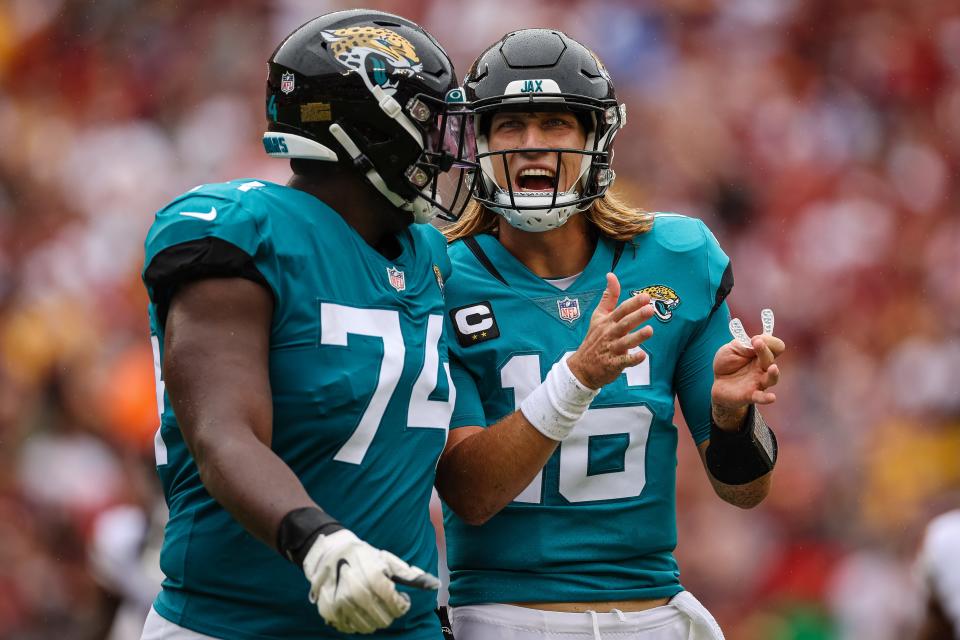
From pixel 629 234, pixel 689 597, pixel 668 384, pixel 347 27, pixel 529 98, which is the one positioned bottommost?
pixel 689 597

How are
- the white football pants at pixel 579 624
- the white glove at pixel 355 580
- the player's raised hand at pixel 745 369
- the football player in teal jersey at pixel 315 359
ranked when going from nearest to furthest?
the white glove at pixel 355 580, the football player in teal jersey at pixel 315 359, the player's raised hand at pixel 745 369, the white football pants at pixel 579 624

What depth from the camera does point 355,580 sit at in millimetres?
2041

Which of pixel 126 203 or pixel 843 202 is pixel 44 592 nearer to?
pixel 126 203

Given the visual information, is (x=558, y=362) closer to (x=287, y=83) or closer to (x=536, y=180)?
(x=536, y=180)

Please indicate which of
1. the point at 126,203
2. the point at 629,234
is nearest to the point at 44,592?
the point at 126,203

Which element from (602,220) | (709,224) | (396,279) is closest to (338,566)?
(396,279)

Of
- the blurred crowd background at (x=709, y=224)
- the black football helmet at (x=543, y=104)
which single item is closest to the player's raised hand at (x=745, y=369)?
the black football helmet at (x=543, y=104)

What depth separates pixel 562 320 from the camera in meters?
3.19

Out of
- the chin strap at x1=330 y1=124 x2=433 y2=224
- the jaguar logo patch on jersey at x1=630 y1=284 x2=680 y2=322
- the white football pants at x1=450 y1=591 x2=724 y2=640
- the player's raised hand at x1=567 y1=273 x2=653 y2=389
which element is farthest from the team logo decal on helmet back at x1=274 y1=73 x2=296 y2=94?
the white football pants at x1=450 y1=591 x2=724 y2=640

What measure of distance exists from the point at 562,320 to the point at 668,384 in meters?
0.29

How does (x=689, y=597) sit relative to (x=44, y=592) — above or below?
above

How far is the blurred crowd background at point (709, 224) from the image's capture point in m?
6.89

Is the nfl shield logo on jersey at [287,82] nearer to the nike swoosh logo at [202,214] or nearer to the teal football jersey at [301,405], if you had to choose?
the teal football jersey at [301,405]

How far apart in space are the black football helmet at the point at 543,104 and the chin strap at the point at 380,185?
36 cm
